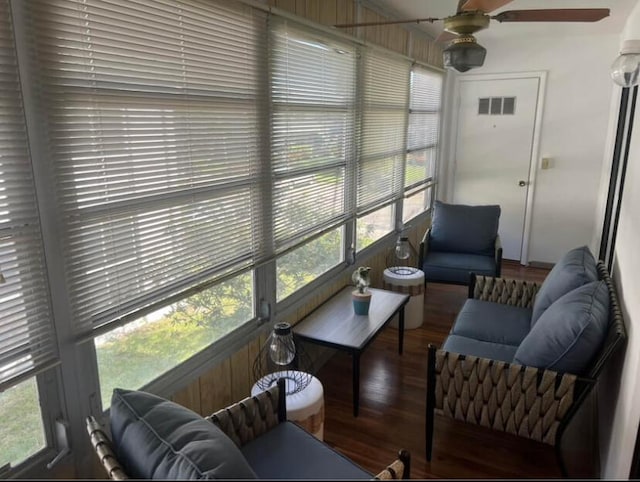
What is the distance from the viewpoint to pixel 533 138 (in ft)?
17.6

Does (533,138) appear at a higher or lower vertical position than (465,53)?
lower

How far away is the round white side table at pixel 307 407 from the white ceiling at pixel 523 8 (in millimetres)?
2690

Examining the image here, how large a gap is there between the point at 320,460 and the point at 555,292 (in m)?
1.69

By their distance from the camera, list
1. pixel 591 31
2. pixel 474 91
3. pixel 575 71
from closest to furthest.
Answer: pixel 591 31 < pixel 575 71 < pixel 474 91

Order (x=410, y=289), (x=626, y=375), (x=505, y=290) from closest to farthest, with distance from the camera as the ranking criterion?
(x=626, y=375), (x=505, y=290), (x=410, y=289)

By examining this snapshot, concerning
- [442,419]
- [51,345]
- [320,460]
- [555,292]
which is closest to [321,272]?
[442,419]

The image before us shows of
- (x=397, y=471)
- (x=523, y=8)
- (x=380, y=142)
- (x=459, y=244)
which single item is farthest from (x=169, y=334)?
(x=523, y=8)

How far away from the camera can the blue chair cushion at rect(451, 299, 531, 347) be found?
109 inches

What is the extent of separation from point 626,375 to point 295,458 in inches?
51.8

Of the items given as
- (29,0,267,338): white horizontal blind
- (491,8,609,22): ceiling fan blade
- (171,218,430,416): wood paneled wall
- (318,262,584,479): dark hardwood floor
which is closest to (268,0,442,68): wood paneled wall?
(29,0,267,338): white horizontal blind

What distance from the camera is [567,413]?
6.91 feet

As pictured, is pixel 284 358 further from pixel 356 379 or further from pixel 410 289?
pixel 410 289

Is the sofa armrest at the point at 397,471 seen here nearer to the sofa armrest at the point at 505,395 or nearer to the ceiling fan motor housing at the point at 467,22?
the sofa armrest at the point at 505,395

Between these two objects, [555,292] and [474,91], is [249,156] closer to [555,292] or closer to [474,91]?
[555,292]
